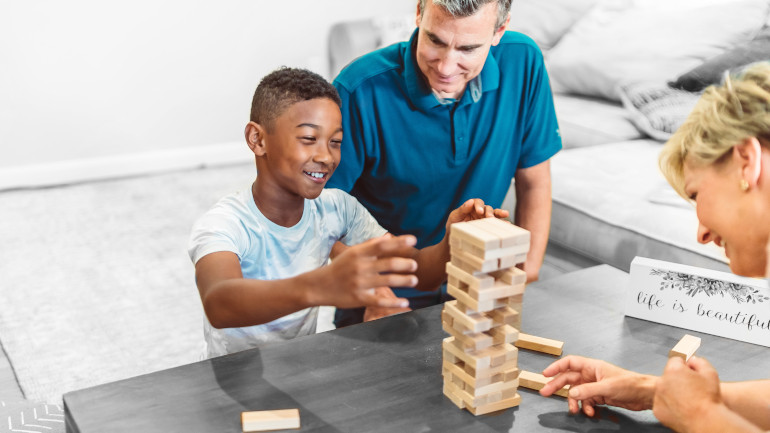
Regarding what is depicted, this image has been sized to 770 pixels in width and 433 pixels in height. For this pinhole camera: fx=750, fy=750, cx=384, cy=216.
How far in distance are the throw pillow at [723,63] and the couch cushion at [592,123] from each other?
0.23 meters

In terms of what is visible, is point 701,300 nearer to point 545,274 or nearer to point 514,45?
point 514,45

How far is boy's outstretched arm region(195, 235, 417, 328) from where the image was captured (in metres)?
0.88

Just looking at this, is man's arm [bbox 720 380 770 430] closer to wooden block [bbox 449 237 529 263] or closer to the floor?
wooden block [bbox 449 237 529 263]

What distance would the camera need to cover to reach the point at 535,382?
3.52 feet

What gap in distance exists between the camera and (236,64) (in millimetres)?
3824

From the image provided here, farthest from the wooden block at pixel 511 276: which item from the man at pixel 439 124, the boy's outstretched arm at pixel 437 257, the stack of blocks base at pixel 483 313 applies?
the man at pixel 439 124

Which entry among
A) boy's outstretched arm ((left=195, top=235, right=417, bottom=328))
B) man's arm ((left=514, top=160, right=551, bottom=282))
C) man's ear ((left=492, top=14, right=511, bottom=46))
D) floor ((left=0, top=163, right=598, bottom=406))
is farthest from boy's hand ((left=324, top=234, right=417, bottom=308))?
floor ((left=0, top=163, right=598, bottom=406))

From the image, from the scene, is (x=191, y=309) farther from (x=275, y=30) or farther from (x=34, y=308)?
(x=275, y=30)

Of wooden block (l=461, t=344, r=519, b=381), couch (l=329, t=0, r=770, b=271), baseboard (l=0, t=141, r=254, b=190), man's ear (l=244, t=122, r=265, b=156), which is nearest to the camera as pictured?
wooden block (l=461, t=344, r=519, b=381)

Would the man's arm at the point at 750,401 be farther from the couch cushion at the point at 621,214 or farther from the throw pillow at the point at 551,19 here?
the throw pillow at the point at 551,19

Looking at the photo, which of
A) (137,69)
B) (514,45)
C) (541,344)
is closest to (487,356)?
(541,344)

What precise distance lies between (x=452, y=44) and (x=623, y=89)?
1515 mm

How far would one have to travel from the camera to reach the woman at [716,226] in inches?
35.9

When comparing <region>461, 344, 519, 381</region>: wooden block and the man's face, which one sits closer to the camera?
<region>461, 344, 519, 381</region>: wooden block
